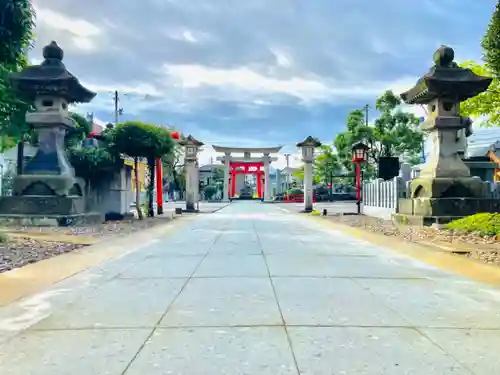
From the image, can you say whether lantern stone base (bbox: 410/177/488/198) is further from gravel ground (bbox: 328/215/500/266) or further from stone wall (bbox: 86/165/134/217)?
stone wall (bbox: 86/165/134/217)

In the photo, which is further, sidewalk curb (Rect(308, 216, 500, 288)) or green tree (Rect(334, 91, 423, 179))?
green tree (Rect(334, 91, 423, 179))

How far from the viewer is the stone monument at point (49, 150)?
17906 mm

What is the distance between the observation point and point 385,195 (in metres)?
25.6

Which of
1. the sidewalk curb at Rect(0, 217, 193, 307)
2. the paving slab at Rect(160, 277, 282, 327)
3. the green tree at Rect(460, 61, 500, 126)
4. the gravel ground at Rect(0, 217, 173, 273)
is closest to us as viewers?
the paving slab at Rect(160, 277, 282, 327)

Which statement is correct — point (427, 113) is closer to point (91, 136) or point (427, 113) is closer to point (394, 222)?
point (394, 222)

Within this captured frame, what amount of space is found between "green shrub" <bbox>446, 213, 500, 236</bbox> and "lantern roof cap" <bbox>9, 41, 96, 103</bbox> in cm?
1335

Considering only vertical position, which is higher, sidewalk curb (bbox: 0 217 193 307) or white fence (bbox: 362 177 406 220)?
white fence (bbox: 362 177 406 220)

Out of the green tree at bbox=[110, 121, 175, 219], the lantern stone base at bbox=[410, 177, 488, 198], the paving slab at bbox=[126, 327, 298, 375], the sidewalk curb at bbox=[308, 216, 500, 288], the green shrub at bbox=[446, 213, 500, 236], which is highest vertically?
the green tree at bbox=[110, 121, 175, 219]

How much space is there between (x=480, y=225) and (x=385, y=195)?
10974 millimetres

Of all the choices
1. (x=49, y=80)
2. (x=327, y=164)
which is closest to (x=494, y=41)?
(x=49, y=80)

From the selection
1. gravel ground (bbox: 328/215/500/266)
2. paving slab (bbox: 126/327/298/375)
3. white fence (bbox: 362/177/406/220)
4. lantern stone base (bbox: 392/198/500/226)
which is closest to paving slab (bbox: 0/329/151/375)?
paving slab (bbox: 126/327/298/375)

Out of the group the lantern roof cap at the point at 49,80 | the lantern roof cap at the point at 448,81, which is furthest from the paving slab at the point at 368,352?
the lantern roof cap at the point at 49,80

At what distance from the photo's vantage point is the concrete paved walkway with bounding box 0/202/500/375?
158 inches

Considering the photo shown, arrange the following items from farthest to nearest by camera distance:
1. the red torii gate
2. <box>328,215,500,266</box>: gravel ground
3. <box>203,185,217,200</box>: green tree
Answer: <box>203,185,217,200</box>: green tree, the red torii gate, <box>328,215,500,266</box>: gravel ground
